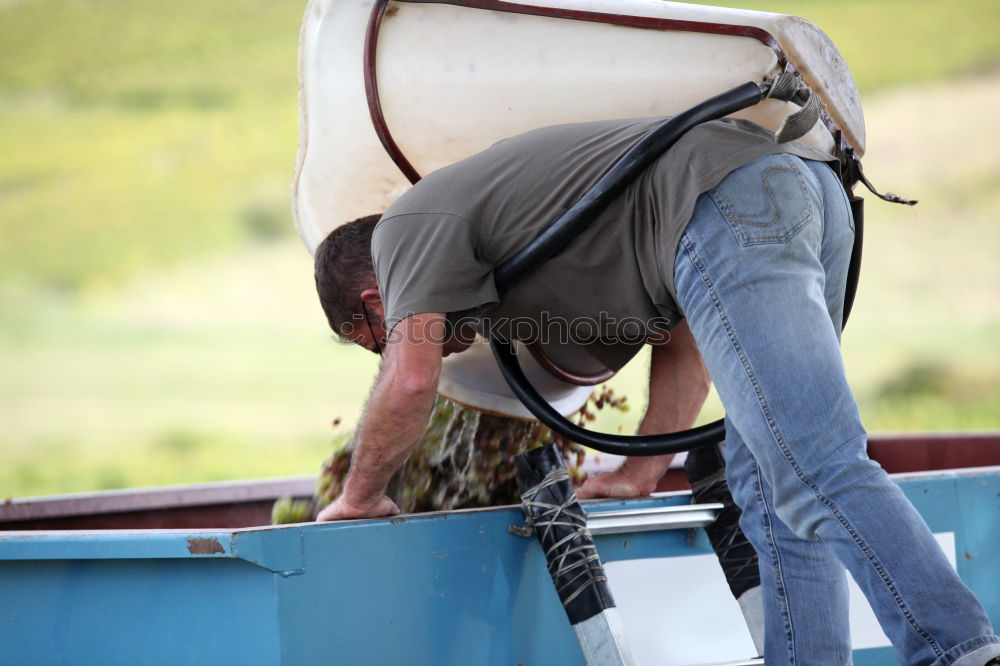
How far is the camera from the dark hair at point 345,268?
6.65 ft

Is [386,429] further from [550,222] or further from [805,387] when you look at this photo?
[805,387]

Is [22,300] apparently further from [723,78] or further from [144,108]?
[723,78]

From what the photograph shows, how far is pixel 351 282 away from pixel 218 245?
12359mm

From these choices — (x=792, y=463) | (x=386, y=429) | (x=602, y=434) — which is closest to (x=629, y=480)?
(x=602, y=434)

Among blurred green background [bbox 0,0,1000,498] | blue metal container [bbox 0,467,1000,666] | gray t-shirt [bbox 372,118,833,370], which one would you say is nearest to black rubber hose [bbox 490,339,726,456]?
blue metal container [bbox 0,467,1000,666]

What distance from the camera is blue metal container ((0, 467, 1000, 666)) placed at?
1.60 metres

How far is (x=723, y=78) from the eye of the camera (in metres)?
1.96

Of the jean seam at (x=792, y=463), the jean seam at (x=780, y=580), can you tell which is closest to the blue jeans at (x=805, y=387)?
the jean seam at (x=792, y=463)

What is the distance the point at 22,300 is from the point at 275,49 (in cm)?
521

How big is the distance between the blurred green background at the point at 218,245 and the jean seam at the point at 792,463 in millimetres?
9307

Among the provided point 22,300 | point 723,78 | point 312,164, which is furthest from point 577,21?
point 22,300

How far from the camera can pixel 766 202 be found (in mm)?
1584

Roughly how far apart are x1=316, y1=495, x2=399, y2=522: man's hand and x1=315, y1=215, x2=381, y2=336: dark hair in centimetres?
40

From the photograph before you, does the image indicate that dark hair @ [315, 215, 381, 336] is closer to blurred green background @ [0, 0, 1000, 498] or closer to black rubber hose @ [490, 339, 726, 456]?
black rubber hose @ [490, 339, 726, 456]
